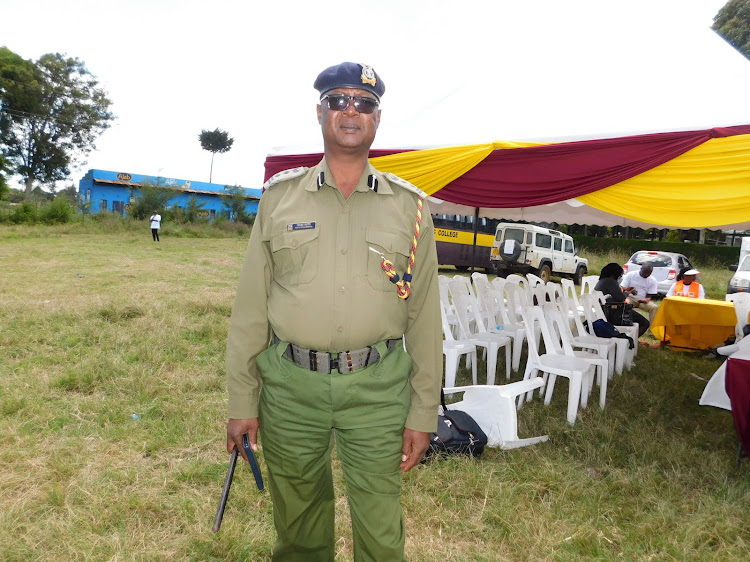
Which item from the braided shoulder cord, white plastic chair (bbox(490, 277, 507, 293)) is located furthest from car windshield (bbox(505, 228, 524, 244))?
the braided shoulder cord

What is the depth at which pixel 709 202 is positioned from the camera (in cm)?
344

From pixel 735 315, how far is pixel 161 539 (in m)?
7.24

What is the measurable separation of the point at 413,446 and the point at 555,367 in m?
2.74

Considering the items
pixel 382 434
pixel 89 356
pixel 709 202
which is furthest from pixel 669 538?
pixel 89 356

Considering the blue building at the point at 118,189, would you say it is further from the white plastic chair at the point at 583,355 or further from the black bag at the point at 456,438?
the black bag at the point at 456,438

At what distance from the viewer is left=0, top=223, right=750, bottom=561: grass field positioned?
7.97 ft

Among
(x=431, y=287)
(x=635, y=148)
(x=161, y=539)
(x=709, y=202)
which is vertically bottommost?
(x=161, y=539)

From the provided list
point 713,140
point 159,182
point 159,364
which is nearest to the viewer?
point 713,140

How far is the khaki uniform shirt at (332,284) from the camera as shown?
1665 mm

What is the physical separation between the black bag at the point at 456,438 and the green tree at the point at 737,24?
28.5 metres

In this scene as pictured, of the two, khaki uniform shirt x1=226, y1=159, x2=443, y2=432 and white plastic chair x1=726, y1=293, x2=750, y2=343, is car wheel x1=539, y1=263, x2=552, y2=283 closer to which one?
white plastic chair x1=726, y1=293, x2=750, y2=343

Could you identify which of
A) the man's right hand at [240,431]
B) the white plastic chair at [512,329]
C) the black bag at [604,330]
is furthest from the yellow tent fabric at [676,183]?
the man's right hand at [240,431]

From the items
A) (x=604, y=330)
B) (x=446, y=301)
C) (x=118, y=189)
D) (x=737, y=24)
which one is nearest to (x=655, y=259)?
(x=604, y=330)

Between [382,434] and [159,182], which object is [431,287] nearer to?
[382,434]
